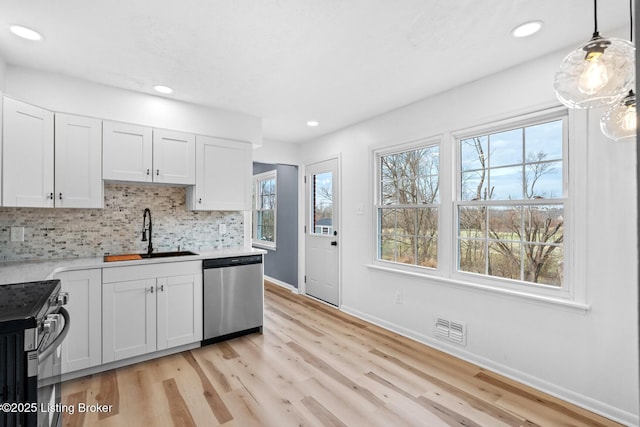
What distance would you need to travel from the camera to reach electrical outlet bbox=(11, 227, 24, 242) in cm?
261

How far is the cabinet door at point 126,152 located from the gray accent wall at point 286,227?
2571mm

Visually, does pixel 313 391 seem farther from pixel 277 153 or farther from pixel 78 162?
pixel 277 153

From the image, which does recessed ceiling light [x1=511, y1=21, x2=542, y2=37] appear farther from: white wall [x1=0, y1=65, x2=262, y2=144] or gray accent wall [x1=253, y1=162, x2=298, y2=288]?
gray accent wall [x1=253, y1=162, x2=298, y2=288]

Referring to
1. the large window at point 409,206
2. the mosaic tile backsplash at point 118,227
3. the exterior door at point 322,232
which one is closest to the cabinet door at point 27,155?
the mosaic tile backsplash at point 118,227

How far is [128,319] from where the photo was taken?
2705 mm

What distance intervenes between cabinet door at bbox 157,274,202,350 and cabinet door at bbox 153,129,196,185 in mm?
1004

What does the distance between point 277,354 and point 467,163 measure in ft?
8.30

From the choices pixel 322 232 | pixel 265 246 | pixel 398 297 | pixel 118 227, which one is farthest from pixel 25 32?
pixel 265 246

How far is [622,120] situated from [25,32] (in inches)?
140

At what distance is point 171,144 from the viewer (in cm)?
319

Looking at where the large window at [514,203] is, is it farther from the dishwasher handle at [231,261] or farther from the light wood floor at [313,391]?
the dishwasher handle at [231,261]

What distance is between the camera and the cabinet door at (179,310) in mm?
2867

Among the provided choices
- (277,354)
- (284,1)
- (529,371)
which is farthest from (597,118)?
(277,354)

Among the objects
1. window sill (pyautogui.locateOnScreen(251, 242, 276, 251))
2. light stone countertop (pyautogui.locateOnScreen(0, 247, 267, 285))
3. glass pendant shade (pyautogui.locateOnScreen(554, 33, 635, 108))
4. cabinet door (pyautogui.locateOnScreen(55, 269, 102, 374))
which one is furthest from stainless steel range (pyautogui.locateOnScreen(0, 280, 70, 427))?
window sill (pyautogui.locateOnScreen(251, 242, 276, 251))
